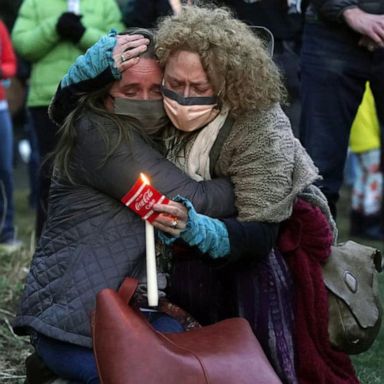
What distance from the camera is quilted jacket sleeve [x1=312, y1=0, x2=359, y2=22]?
4.63 meters

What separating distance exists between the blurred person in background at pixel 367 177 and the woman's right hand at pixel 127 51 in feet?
15.9

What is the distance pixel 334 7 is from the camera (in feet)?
15.2

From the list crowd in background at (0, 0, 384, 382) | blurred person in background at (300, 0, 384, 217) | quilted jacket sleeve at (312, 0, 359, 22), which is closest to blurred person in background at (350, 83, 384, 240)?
crowd in background at (0, 0, 384, 382)

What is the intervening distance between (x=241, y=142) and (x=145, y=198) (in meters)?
0.41

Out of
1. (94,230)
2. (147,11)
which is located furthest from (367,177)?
(94,230)

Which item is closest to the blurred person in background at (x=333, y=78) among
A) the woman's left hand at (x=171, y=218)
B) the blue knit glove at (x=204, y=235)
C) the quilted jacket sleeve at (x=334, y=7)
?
the quilted jacket sleeve at (x=334, y=7)

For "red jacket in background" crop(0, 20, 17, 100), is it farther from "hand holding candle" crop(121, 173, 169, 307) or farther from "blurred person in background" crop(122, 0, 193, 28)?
"hand holding candle" crop(121, 173, 169, 307)

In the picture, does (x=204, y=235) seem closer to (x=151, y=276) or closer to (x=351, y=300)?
(x=151, y=276)

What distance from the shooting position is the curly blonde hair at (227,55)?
3178mm

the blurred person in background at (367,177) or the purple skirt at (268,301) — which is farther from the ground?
the purple skirt at (268,301)

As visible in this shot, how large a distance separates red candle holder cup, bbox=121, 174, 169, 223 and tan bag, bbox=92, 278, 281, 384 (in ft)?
0.75

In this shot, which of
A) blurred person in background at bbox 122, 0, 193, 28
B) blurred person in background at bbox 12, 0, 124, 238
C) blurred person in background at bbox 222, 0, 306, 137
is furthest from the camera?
blurred person in background at bbox 12, 0, 124, 238

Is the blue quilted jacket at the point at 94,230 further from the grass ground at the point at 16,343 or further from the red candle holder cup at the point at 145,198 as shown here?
the grass ground at the point at 16,343

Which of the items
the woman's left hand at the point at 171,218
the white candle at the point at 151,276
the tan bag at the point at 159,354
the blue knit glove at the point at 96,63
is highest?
the blue knit glove at the point at 96,63
